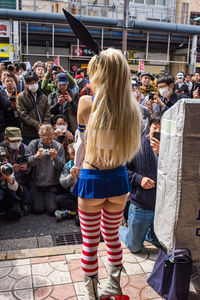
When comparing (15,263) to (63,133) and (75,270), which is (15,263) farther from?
(63,133)

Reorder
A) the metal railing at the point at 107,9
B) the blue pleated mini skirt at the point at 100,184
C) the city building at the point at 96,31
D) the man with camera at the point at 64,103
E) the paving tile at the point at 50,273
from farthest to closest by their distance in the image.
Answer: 1. the metal railing at the point at 107,9
2. the city building at the point at 96,31
3. the man with camera at the point at 64,103
4. the paving tile at the point at 50,273
5. the blue pleated mini skirt at the point at 100,184

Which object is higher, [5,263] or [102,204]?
[102,204]

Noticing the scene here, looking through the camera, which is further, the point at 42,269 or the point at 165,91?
the point at 165,91

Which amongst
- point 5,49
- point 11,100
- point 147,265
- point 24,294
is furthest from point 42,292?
point 5,49

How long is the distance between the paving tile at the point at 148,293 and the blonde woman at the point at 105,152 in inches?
10.4

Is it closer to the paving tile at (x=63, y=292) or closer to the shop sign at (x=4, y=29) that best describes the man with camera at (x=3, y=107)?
the paving tile at (x=63, y=292)

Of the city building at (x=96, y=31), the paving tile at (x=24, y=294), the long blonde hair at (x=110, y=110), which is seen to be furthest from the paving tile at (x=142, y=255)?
the city building at (x=96, y=31)

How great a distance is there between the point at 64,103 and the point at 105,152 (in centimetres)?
371

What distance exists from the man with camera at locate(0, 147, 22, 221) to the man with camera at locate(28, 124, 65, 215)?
1.09 feet

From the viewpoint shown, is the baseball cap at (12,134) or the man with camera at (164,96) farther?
the man with camera at (164,96)

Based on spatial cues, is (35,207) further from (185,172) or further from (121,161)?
(185,172)

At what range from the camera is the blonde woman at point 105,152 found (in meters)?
2.14

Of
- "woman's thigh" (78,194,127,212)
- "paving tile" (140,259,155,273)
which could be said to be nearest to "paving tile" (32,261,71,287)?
"paving tile" (140,259,155,273)

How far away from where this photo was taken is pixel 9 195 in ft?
14.2
